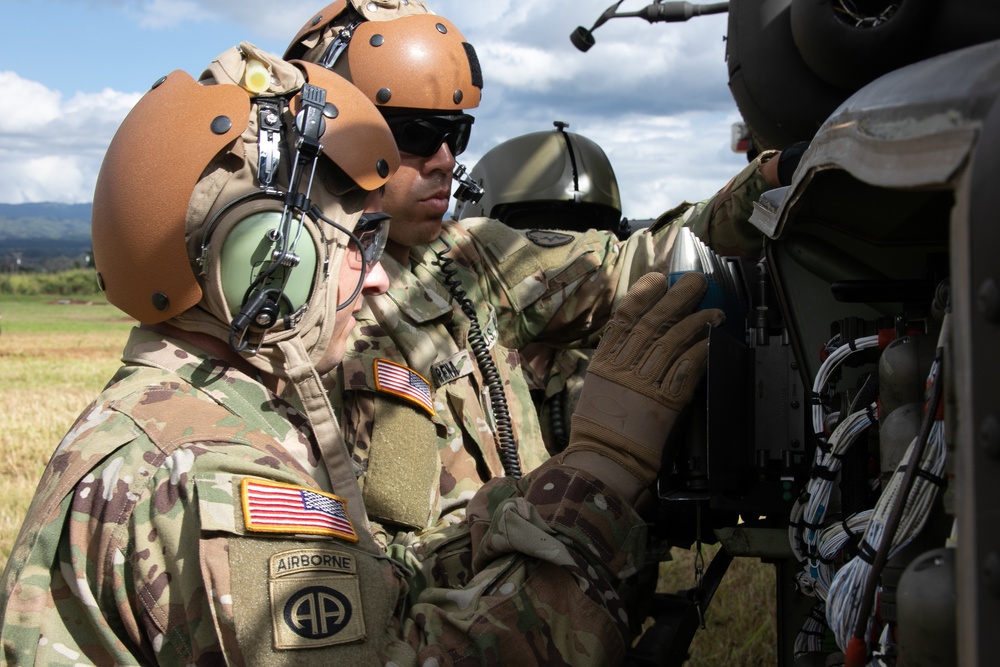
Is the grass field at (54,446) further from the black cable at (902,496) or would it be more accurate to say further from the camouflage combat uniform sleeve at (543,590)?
the black cable at (902,496)

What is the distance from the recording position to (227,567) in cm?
184

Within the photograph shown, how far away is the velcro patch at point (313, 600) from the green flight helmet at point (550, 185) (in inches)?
149

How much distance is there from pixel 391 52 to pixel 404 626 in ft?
6.46

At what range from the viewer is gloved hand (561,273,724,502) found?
2.26 m

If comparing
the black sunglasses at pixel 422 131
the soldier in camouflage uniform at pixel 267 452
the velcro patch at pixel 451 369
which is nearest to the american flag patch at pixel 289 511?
the soldier in camouflage uniform at pixel 267 452

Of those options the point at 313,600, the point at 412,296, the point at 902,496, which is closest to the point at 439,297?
the point at 412,296

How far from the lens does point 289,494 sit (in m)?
1.96

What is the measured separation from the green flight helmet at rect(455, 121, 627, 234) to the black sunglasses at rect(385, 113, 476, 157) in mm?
2069

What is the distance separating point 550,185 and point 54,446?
3.99 metres

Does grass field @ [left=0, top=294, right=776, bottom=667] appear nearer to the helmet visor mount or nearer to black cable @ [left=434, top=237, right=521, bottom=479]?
black cable @ [left=434, top=237, right=521, bottom=479]

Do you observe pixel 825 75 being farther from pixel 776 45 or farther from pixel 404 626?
pixel 404 626

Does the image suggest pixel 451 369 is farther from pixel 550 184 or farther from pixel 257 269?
pixel 550 184

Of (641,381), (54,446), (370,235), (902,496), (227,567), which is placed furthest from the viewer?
(54,446)

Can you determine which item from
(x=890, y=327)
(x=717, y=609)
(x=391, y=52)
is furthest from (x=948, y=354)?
(x=717, y=609)
